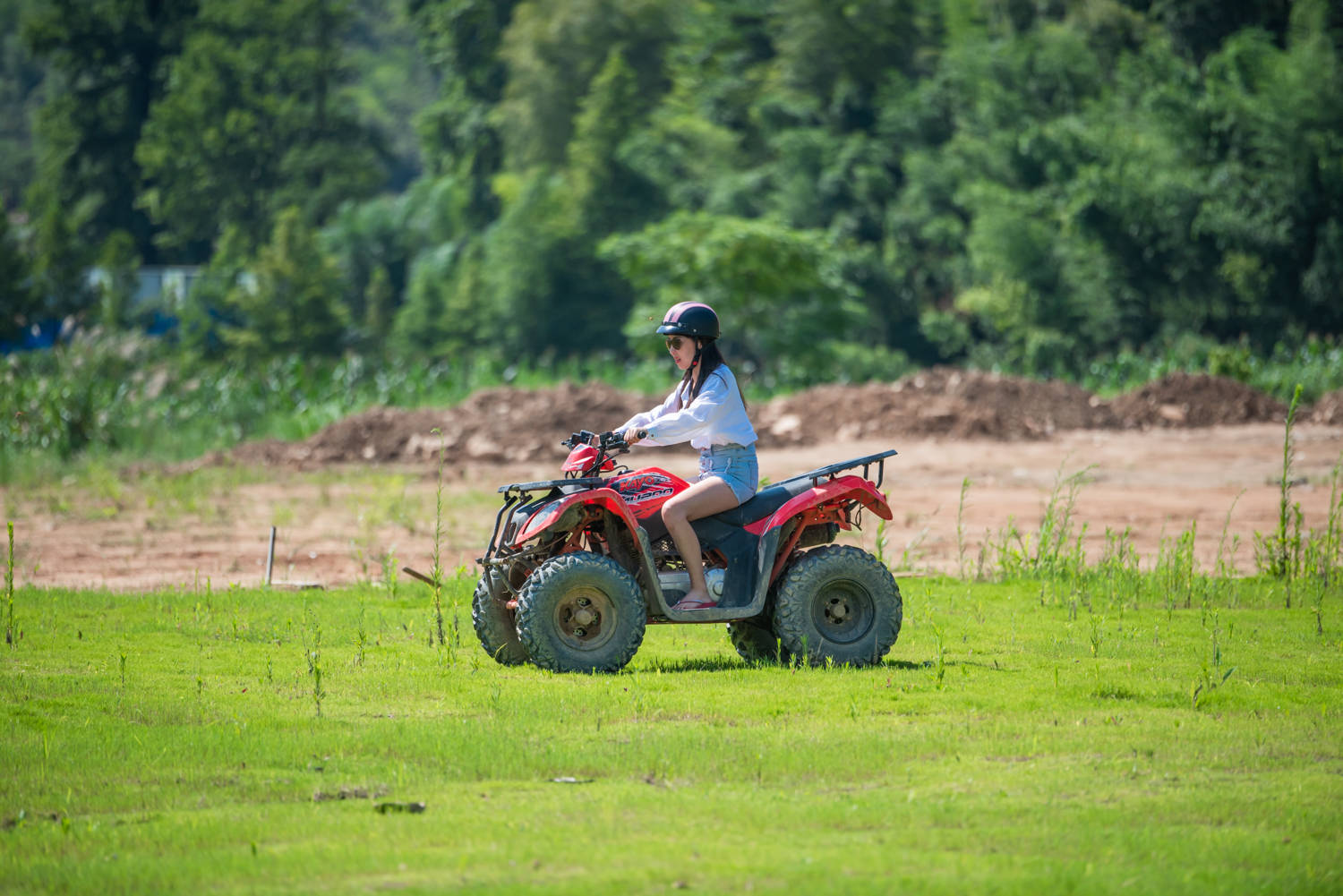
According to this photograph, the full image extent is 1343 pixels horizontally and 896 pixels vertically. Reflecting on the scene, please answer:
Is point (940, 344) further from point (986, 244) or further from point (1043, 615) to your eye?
point (1043, 615)

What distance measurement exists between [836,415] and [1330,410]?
29.7 feet

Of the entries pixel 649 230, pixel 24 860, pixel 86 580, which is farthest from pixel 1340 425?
pixel 24 860

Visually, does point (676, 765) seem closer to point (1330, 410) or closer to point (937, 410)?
point (937, 410)

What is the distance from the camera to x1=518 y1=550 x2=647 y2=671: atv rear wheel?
29.9 ft

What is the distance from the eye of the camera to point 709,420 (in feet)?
30.0

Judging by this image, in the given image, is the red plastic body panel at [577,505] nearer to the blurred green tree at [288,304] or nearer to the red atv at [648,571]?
the red atv at [648,571]

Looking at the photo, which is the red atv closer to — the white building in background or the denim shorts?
the denim shorts

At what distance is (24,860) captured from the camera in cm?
572

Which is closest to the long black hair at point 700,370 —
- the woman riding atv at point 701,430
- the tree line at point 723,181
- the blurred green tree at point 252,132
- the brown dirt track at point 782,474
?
the woman riding atv at point 701,430

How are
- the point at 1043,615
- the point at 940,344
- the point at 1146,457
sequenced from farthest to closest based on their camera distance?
1. the point at 940,344
2. the point at 1146,457
3. the point at 1043,615

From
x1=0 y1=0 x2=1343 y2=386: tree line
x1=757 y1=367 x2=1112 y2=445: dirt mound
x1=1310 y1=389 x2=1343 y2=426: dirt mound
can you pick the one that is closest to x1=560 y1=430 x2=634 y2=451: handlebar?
x1=757 y1=367 x2=1112 y2=445: dirt mound

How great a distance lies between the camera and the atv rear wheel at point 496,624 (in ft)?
31.7

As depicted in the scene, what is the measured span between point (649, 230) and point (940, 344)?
1472 centimetres

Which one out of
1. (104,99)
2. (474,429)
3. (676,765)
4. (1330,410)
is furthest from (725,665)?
(104,99)
